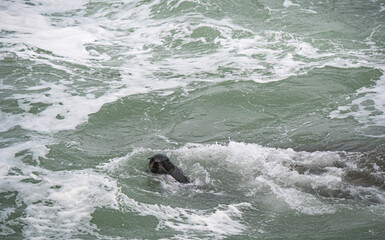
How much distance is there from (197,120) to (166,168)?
2.60m

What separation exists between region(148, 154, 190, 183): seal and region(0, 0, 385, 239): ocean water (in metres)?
0.12

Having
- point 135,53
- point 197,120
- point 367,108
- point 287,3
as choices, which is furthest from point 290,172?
point 287,3

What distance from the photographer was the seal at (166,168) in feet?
19.4

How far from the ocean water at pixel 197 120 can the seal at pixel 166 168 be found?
4.6 inches

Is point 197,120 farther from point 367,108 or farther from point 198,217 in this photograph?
point 198,217

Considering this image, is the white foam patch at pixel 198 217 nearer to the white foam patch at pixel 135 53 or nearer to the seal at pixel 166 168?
the seal at pixel 166 168

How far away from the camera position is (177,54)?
12.0 m

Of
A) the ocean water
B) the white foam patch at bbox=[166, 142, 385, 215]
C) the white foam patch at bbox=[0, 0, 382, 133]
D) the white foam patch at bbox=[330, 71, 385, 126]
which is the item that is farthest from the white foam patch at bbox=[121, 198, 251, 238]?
the white foam patch at bbox=[330, 71, 385, 126]

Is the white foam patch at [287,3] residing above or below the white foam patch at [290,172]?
above

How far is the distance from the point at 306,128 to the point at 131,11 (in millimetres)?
9689

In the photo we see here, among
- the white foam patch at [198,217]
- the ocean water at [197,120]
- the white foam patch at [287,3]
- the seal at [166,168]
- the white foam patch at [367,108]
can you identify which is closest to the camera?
the white foam patch at [198,217]

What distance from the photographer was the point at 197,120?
27.6 feet

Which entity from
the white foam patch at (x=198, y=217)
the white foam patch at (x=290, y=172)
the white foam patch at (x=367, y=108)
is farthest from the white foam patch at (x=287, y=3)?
the white foam patch at (x=198, y=217)

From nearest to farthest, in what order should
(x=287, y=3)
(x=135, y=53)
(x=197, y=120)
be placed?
(x=197, y=120), (x=135, y=53), (x=287, y=3)
